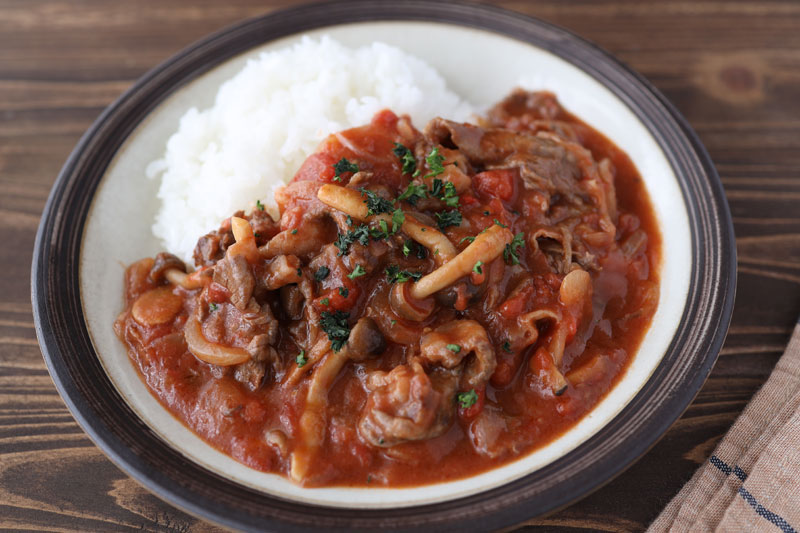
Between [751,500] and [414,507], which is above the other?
[751,500]

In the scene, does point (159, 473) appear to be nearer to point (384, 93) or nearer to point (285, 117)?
point (285, 117)

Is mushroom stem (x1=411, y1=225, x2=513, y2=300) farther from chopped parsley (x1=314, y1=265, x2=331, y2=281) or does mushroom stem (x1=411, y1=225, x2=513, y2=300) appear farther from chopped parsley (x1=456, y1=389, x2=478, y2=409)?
chopped parsley (x1=456, y1=389, x2=478, y2=409)

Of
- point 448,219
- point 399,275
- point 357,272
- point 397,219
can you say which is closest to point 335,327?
point 357,272

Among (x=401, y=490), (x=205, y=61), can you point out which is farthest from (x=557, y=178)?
(x=205, y=61)

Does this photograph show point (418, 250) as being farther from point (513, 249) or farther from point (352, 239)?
point (513, 249)

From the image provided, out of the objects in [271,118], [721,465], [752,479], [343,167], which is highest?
[271,118]

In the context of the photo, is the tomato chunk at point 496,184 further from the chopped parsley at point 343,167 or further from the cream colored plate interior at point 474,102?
the cream colored plate interior at point 474,102
